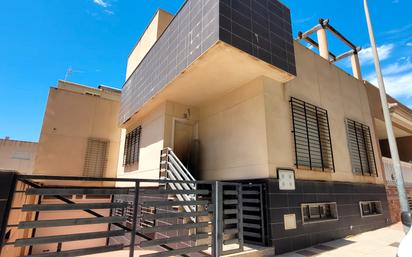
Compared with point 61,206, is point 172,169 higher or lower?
higher

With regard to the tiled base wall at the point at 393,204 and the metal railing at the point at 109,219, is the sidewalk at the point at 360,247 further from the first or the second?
the tiled base wall at the point at 393,204

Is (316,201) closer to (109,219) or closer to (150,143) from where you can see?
(109,219)

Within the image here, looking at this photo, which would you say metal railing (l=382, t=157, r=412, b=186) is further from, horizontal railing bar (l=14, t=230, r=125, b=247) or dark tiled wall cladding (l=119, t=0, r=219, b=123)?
horizontal railing bar (l=14, t=230, r=125, b=247)

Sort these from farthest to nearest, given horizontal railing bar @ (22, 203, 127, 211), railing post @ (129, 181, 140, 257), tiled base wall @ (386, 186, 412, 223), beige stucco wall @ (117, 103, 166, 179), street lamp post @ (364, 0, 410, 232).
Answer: tiled base wall @ (386, 186, 412, 223) < beige stucco wall @ (117, 103, 166, 179) < street lamp post @ (364, 0, 410, 232) < railing post @ (129, 181, 140, 257) < horizontal railing bar @ (22, 203, 127, 211)

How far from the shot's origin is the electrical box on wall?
562 cm

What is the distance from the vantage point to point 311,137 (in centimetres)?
704

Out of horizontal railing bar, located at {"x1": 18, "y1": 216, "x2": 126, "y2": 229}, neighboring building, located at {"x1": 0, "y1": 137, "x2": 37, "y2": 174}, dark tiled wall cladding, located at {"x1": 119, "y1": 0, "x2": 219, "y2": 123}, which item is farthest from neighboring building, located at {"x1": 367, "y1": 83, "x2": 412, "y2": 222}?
neighboring building, located at {"x1": 0, "y1": 137, "x2": 37, "y2": 174}

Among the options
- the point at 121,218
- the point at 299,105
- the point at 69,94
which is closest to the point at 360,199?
the point at 299,105


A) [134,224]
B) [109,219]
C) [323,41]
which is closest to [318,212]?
[134,224]

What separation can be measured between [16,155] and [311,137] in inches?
1009

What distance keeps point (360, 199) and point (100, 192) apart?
27.2 ft

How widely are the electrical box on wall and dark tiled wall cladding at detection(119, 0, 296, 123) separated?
263 centimetres

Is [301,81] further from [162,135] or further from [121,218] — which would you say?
[121,218]

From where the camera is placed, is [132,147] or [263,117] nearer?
[263,117]
